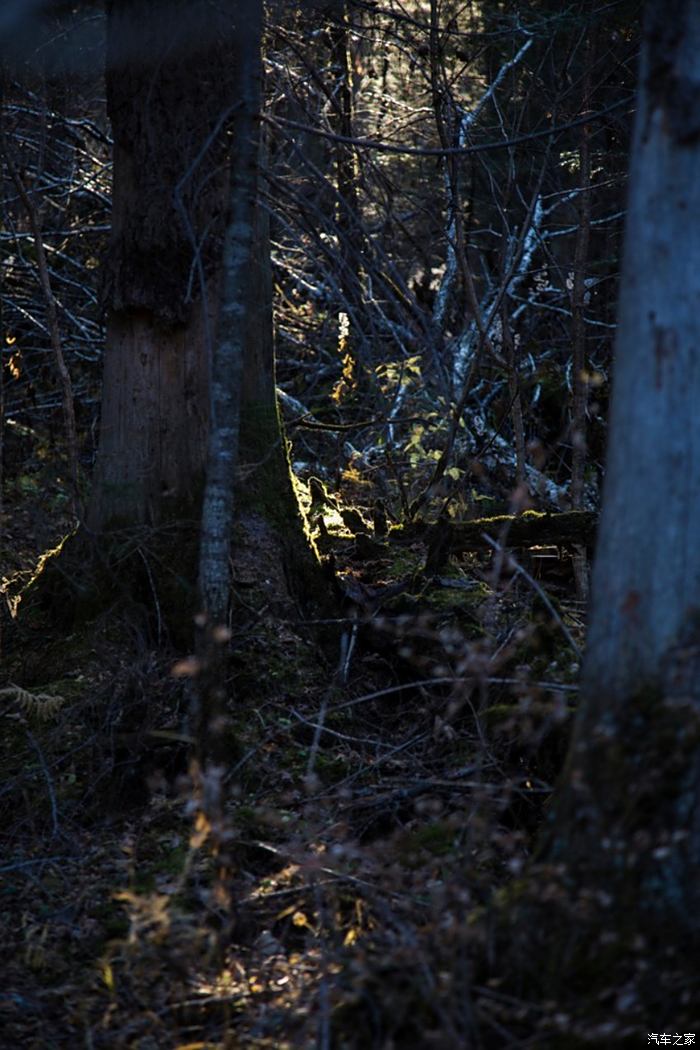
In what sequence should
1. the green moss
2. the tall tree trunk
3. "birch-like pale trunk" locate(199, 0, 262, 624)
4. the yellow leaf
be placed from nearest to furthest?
the yellow leaf → the green moss → "birch-like pale trunk" locate(199, 0, 262, 624) → the tall tree trunk

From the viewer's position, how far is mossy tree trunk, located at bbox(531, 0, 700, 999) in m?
3.52

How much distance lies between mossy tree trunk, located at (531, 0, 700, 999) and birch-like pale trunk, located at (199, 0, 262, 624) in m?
2.16

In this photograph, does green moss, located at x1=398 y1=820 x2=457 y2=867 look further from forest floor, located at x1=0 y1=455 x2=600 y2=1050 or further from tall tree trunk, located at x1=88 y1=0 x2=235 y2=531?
tall tree trunk, located at x1=88 y1=0 x2=235 y2=531

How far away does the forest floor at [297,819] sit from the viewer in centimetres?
385

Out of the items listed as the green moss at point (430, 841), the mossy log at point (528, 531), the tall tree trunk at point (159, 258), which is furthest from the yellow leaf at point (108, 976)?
the mossy log at point (528, 531)

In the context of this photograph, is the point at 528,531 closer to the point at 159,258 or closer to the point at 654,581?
the point at 159,258

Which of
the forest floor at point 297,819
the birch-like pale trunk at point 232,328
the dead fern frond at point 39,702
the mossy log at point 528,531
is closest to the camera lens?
the forest floor at point 297,819

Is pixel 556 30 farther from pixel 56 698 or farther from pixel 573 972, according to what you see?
pixel 573 972

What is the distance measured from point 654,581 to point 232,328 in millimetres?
2574

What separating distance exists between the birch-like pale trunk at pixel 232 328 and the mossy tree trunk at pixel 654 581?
7.07ft

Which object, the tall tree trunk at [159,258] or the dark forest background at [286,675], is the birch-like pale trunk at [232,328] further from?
the tall tree trunk at [159,258]

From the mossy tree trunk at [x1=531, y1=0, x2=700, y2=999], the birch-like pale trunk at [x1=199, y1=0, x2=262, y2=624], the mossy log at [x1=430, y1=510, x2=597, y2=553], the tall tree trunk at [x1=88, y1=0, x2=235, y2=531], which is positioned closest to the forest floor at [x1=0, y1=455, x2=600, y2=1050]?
the mossy log at [x1=430, y1=510, x2=597, y2=553]

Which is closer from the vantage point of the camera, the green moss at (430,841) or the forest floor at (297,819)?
the forest floor at (297,819)

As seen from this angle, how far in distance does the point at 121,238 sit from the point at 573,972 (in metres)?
5.00
